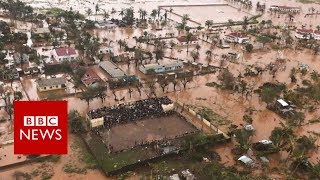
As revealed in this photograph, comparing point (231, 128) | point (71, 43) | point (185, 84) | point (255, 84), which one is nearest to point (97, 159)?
point (231, 128)

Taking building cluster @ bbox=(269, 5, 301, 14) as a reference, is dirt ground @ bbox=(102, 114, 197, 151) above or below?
below

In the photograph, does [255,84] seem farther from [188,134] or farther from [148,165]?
[148,165]

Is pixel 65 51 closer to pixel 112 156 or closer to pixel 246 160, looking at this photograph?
pixel 112 156

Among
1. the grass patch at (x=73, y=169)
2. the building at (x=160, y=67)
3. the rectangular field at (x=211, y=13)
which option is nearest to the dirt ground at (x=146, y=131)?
the grass patch at (x=73, y=169)

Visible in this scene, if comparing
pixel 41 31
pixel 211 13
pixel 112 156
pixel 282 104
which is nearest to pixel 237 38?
pixel 211 13

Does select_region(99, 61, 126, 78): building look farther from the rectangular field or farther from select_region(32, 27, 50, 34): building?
the rectangular field

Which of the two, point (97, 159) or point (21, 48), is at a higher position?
point (21, 48)

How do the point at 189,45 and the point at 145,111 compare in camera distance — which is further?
the point at 189,45

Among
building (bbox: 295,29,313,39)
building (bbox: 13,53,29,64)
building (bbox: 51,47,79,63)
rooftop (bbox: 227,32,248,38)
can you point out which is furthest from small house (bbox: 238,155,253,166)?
building (bbox: 295,29,313,39)
